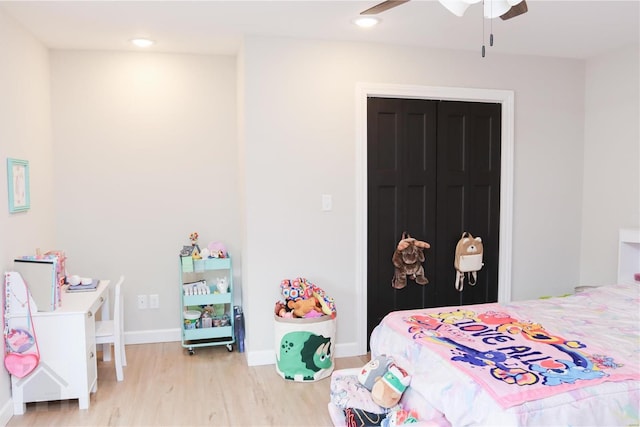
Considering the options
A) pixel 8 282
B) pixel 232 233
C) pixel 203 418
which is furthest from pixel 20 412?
pixel 232 233

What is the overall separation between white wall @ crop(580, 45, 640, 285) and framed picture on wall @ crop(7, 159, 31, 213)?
421 cm

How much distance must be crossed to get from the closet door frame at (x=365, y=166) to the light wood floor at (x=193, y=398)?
0.57 m

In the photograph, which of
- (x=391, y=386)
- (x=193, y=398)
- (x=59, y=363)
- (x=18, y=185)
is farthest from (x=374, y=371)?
(x=18, y=185)

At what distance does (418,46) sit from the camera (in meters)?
3.79

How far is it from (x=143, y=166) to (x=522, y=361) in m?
3.12

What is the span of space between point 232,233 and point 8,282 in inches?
68.1

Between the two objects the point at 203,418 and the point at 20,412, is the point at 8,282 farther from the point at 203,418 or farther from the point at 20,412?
the point at 203,418

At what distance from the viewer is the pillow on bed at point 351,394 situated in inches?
99.3

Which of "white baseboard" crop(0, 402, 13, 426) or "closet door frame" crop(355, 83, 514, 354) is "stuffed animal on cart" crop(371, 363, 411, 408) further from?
"white baseboard" crop(0, 402, 13, 426)

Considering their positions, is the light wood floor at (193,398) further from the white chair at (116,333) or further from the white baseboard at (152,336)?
the white baseboard at (152,336)

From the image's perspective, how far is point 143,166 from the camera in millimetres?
4027

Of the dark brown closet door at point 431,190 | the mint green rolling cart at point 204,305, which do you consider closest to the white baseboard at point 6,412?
the mint green rolling cart at point 204,305

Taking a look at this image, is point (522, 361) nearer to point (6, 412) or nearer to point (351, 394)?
point (351, 394)

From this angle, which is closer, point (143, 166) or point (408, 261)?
point (408, 261)
